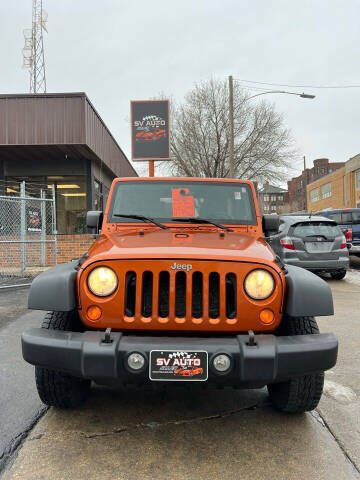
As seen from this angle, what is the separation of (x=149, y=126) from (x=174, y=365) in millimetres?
11704

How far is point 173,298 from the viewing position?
8.04 feet

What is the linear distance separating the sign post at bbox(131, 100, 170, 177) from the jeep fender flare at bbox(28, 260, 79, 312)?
10.7m

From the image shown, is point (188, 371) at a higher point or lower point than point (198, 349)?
lower

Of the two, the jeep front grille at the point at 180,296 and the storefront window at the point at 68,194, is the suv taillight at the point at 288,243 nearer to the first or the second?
the jeep front grille at the point at 180,296

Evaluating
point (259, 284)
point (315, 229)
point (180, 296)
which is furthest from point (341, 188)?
point (180, 296)

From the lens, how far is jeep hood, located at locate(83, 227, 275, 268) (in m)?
2.52

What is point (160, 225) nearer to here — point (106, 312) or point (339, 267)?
point (106, 312)

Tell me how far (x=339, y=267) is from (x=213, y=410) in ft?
22.0

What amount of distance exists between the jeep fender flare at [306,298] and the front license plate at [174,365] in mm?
646

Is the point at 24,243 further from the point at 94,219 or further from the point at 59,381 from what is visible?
the point at 59,381

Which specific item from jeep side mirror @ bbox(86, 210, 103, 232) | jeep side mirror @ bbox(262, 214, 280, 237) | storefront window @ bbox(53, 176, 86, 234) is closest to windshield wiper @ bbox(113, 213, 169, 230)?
jeep side mirror @ bbox(86, 210, 103, 232)

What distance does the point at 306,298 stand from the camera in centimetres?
253

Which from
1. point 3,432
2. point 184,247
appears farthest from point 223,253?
point 3,432

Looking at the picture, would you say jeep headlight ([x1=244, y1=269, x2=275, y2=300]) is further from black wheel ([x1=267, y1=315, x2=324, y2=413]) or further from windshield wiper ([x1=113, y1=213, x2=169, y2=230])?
windshield wiper ([x1=113, y1=213, x2=169, y2=230])
